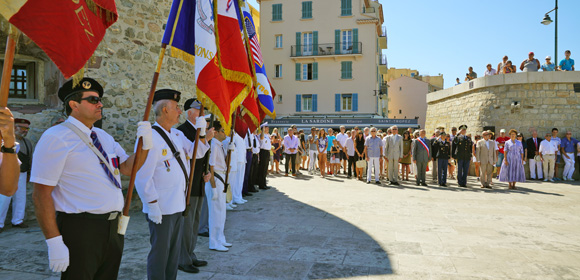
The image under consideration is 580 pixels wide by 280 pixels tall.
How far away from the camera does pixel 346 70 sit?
34.2 m

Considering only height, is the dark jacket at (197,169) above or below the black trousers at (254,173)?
above

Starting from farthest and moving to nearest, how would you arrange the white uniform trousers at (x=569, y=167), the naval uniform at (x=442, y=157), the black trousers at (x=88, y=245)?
1. the white uniform trousers at (x=569, y=167)
2. the naval uniform at (x=442, y=157)
3. the black trousers at (x=88, y=245)

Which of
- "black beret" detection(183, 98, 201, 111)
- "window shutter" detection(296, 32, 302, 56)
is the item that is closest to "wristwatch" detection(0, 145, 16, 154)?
"black beret" detection(183, 98, 201, 111)

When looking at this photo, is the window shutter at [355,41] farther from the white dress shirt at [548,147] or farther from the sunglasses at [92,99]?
the sunglasses at [92,99]

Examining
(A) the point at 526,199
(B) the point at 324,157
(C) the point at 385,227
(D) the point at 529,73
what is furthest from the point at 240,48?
(D) the point at 529,73

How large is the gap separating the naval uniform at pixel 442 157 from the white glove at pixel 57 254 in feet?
38.4

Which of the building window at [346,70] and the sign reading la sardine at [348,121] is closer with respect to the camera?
the sign reading la sardine at [348,121]

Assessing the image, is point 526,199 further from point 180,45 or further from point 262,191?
point 180,45

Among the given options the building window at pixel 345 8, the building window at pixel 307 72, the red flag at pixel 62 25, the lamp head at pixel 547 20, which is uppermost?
the building window at pixel 345 8

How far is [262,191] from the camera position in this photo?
36.0 feet

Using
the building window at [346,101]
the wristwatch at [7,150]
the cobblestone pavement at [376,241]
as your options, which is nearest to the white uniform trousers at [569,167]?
the cobblestone pavement at [376,241]

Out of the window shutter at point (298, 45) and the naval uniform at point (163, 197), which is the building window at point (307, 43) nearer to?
the window shutter at point (298, 45)

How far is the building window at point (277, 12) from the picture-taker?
3519cm

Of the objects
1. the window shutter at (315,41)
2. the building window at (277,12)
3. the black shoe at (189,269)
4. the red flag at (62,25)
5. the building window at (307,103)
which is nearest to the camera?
the red flag at (62,25)
